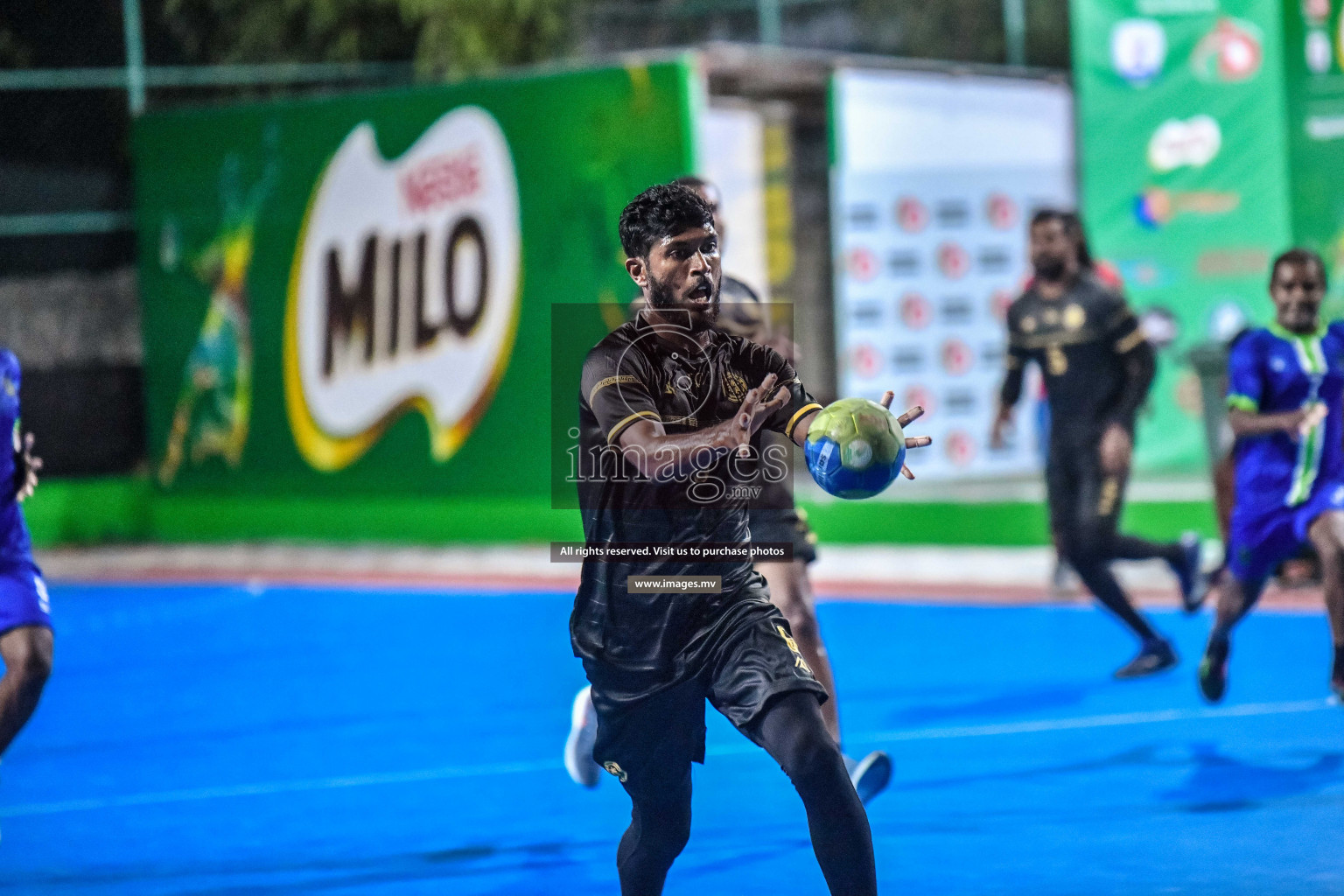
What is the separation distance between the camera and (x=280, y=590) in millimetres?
14859

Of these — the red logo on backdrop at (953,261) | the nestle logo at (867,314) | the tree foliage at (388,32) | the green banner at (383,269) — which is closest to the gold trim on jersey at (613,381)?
the green banner at (383,269)

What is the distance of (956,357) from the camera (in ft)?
58.3

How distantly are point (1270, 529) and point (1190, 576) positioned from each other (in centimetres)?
232

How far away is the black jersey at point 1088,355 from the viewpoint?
30.5ft

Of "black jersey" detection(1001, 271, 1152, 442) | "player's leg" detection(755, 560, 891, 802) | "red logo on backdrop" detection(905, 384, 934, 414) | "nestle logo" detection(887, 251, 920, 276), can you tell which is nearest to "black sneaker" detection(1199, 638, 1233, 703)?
"black jersey" detection(1001, 271, 1152, 442)

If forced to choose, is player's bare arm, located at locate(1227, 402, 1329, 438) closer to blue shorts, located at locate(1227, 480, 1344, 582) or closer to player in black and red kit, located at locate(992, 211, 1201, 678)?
blue shorts, located at locate(1227, 480, 1344, 582)

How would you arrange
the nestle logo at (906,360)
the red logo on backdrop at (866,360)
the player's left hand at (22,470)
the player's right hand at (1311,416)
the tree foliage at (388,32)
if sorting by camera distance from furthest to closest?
1. the tree foliage at (388,32)
2. the nestle logo at (906,360)
3. the red logo on backdrop at (866,360)
4. the player's right hand at (1311,416)
5. the player's left hand at (22,470)

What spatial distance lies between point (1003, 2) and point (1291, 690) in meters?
12.4

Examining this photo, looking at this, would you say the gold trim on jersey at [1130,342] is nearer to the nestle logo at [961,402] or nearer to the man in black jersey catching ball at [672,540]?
the man in black jersey catching ball at [672,540]

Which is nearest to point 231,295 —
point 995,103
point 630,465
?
point 995,103

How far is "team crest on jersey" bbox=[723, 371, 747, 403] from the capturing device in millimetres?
4453

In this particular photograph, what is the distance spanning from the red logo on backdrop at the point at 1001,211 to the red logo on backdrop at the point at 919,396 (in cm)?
182

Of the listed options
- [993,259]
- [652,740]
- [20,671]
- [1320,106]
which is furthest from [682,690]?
[993,259]

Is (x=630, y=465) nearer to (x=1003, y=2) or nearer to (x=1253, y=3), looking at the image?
(x=1253, y=3)
